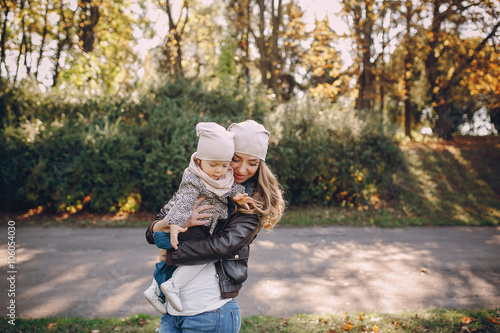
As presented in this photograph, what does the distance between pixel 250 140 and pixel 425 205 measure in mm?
11654

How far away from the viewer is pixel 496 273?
668cm

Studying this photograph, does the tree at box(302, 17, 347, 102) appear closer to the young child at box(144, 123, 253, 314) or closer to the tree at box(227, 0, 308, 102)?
the tree at box(227, 0, 308, 102)

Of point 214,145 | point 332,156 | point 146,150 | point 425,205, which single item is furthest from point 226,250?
point 425,205

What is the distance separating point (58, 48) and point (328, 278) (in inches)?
714

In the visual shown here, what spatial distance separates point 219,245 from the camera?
7.02ft

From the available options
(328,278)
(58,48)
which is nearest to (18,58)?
(58,48)

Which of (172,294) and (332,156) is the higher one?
(332,156)

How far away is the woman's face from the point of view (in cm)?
234

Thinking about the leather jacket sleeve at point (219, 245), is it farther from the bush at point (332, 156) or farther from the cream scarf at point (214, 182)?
the bush at point (332, 156)

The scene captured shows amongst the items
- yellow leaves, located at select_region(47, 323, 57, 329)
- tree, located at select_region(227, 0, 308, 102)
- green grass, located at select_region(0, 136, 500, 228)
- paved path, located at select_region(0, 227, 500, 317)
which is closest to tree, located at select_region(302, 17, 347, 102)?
tree, located at select_region(227, 0, 308, 102)

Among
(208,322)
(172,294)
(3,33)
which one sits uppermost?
(3,33)

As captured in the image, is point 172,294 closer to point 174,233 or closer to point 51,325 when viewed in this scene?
point 174,233

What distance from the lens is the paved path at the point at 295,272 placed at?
17.0 feet

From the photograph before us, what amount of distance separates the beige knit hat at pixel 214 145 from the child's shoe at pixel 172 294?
788 mm
